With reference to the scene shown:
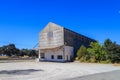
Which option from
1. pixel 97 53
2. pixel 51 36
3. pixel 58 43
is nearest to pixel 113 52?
pixel 97 53

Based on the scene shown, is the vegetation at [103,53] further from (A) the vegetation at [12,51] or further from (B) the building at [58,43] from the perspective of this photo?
(A) the vegetation at [12,51]

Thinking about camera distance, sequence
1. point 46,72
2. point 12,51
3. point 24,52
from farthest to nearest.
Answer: point 24,52 → point 12,51 → point 46,72

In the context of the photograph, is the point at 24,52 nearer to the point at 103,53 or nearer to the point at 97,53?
the point at 97,53

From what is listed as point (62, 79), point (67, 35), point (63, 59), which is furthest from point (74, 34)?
point (62, 79)

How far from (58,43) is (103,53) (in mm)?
16299

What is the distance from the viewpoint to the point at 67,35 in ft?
199

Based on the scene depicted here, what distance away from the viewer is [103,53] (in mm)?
49438

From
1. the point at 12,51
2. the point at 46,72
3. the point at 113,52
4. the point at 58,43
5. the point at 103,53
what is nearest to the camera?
the point at 46,72

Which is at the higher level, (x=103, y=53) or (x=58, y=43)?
(x=58, y=43)

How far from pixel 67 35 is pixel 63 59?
7.75 m

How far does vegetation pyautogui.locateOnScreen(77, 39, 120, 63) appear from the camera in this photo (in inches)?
1800

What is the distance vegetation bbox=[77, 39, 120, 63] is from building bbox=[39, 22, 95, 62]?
5.40 metres

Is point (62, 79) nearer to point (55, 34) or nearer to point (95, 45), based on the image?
point (95, 45)

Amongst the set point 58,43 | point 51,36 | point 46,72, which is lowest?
point 46,72
